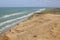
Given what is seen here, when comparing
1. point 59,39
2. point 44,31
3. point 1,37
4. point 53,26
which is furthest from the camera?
point 53,26

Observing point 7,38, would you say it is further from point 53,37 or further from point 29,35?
point 53,37

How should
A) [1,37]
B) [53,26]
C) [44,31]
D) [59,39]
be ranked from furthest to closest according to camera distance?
[53,26]
[44,31]
[1,37]
[59,39]

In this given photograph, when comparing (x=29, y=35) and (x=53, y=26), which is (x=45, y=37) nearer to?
(x=29, y=35)

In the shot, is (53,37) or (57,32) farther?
(57,32)

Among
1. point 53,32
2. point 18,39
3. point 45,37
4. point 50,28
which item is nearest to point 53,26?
point 50,28

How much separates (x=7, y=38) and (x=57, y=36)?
2.96 ft

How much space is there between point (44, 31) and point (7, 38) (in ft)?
2.50

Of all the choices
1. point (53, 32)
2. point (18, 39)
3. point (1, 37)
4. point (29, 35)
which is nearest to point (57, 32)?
point (53, 32)

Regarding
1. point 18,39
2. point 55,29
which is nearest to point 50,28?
point 55,29

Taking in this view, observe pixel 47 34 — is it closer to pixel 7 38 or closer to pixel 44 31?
pixel 44 31

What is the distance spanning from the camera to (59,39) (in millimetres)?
2693

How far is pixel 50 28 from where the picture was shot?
3.18 metres

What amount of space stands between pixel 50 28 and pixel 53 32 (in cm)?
24

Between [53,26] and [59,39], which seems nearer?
[59,39]
